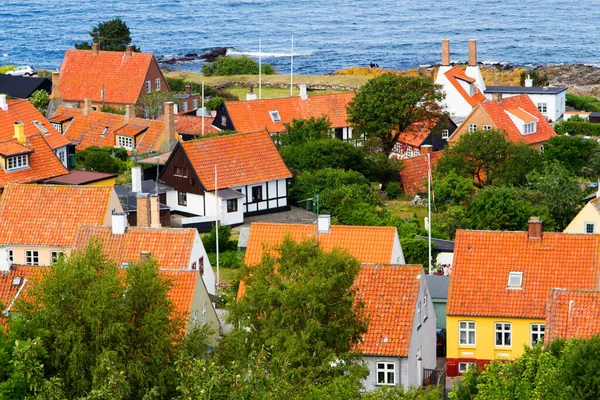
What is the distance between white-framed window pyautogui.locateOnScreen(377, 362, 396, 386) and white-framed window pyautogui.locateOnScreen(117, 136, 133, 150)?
4604cm

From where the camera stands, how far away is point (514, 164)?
273 ft

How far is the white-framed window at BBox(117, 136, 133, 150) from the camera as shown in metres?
Result: 93.8

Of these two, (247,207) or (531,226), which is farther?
(247,207)

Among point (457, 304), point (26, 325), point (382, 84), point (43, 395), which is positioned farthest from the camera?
point (382, 84)

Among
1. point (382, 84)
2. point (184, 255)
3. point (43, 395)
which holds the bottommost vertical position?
point (43, 395)

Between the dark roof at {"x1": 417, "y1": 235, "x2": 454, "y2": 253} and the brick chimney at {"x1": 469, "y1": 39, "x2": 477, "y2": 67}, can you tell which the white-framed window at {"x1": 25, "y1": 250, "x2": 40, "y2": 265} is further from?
the brick chimney at {"x1": 469, "y1": 39, "x2": 477, "y2": 67}

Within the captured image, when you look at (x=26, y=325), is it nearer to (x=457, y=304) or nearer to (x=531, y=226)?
(x=457, y=304)

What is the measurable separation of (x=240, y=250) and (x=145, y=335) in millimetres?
27230

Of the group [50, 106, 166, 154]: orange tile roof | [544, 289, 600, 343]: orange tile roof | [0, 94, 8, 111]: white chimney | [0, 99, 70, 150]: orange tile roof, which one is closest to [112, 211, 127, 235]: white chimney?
[544, 289, 600, 343]: orange tile roof

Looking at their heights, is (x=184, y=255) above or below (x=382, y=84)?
below

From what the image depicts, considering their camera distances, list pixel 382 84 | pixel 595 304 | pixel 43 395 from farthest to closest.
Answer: pixel 382 84 → pixel 595 304 → pixel 43 395

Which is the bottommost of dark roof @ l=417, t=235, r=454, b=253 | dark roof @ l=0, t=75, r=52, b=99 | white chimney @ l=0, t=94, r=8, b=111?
dark roof @ l=417, t=235, r=454, b=253

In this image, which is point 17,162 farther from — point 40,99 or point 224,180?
point 40,99

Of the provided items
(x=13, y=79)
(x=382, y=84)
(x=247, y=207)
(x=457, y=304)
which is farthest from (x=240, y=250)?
(x=13, y=79)
